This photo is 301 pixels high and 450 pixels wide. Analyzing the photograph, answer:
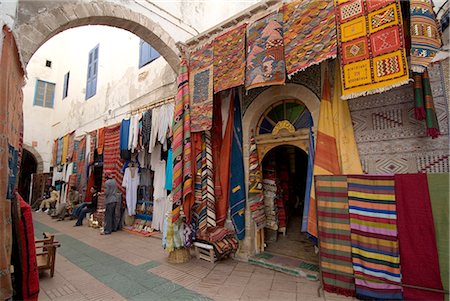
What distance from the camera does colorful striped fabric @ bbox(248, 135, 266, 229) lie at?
4527mm

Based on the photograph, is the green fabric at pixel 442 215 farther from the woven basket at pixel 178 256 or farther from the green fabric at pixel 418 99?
the woven basket at pixel 178 256

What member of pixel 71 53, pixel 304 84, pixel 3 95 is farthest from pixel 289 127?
pixel 71 53

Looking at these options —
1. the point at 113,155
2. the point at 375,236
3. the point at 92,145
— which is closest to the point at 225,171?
the point at 375,236

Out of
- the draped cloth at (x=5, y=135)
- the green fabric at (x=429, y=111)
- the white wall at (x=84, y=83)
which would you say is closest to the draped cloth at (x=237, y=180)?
the white wall at (x=84, y=83)

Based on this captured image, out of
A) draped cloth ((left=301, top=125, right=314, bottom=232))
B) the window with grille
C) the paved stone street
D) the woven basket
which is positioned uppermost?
the window with grille

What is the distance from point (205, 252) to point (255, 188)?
158cm

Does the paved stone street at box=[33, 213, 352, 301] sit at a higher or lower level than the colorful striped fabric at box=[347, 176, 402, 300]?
lower

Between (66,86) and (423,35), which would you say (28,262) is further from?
(66,86)

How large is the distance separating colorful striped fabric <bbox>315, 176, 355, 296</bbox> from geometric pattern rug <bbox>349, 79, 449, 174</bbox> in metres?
0.61

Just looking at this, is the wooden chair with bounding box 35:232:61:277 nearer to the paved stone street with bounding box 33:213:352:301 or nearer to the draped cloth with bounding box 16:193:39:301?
the paved stone street with bounding box 33:213:352:301

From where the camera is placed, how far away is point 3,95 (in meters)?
1.92

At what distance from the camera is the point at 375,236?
2.85m

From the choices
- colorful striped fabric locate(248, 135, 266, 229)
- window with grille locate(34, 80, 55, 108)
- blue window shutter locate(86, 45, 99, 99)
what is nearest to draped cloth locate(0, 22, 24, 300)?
colorful striped fabric locate(248, 135, 266, 229)

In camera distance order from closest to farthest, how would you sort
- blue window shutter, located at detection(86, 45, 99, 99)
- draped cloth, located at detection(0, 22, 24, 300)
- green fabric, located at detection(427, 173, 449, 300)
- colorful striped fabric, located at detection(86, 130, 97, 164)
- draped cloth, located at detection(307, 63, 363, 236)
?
draped cloth, located at detection(0, 22, 24, 300) < green fabric, located at detection(427, 173, 449, 300) < draped cloth, located at detection(307, 63, 363, 236) < colorful striped fabric, located at detection(86, 130, 97, 164) < blue window shutter, located at detection(86, 45, 99, 99)
